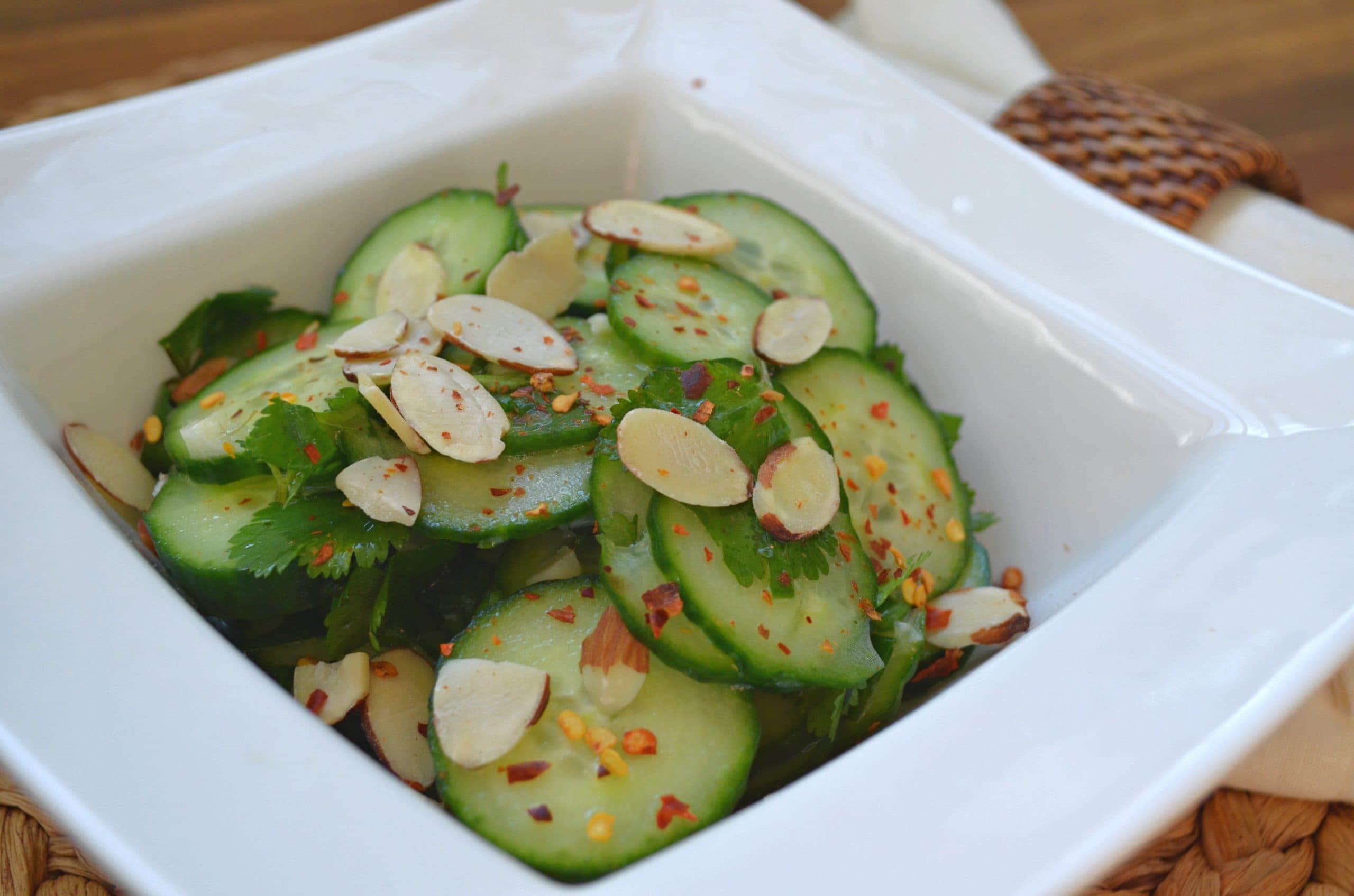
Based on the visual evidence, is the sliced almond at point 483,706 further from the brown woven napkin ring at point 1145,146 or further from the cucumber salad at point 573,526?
the brown woven napkin ring at point 1145,146

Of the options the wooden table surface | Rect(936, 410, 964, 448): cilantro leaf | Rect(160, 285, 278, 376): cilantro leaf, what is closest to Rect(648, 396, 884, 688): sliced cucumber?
Rect(936, 410, 964, 448): cilantro leaf

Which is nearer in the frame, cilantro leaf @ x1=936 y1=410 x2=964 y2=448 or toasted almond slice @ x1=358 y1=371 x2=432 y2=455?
toasted almond slice @ x1=358 y1=371 x2=432 y2=455

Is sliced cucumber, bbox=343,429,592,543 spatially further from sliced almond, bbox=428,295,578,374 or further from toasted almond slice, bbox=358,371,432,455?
sliced almond, bbox=428,295,578,374

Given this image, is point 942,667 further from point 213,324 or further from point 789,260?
point 213,324

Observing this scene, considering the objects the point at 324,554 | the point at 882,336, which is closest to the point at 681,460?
the point at 324,554

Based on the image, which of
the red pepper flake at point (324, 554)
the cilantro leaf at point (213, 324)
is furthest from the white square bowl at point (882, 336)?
the red pepper flake at point (324, 554)

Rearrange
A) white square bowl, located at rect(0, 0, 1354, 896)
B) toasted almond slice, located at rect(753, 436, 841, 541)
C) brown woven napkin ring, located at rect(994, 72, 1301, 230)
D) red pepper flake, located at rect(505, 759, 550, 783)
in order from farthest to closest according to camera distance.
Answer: brown woven napkin ring, located at rect(994, 72, 1301, 230) → toasted almond slice, located at rect(753, 436, 841, 541) → red pepper flake, located at rect(505, 759, 550, 783) → white square bowl, located at rect(0, 0, 1354, 896)

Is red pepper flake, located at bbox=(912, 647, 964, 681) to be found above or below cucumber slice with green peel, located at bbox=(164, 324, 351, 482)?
below

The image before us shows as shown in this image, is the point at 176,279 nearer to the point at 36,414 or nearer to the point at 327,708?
the point at 36,414
